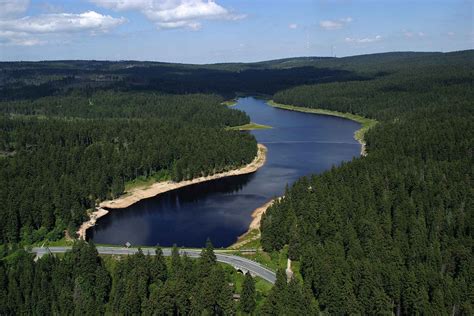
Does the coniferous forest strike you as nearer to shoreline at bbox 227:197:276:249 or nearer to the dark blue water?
shoreline at bbox 227:197:276:249

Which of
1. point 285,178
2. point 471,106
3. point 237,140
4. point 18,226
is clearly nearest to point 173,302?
point 18,226

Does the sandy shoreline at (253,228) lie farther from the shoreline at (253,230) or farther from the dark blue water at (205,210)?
the dark blue water at (205,210)

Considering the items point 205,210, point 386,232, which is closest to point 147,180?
point 205,210

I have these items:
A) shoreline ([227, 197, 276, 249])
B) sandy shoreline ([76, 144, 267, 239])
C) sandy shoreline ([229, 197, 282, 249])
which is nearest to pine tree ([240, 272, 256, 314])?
shoreline ([227, 197, 276, 249])

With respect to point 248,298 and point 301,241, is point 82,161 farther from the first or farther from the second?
point 248,298

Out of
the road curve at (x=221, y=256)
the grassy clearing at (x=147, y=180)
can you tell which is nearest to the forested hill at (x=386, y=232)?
→ the road curve at (x=221, y=256)

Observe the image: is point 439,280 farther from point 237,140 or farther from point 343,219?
point 237,140
